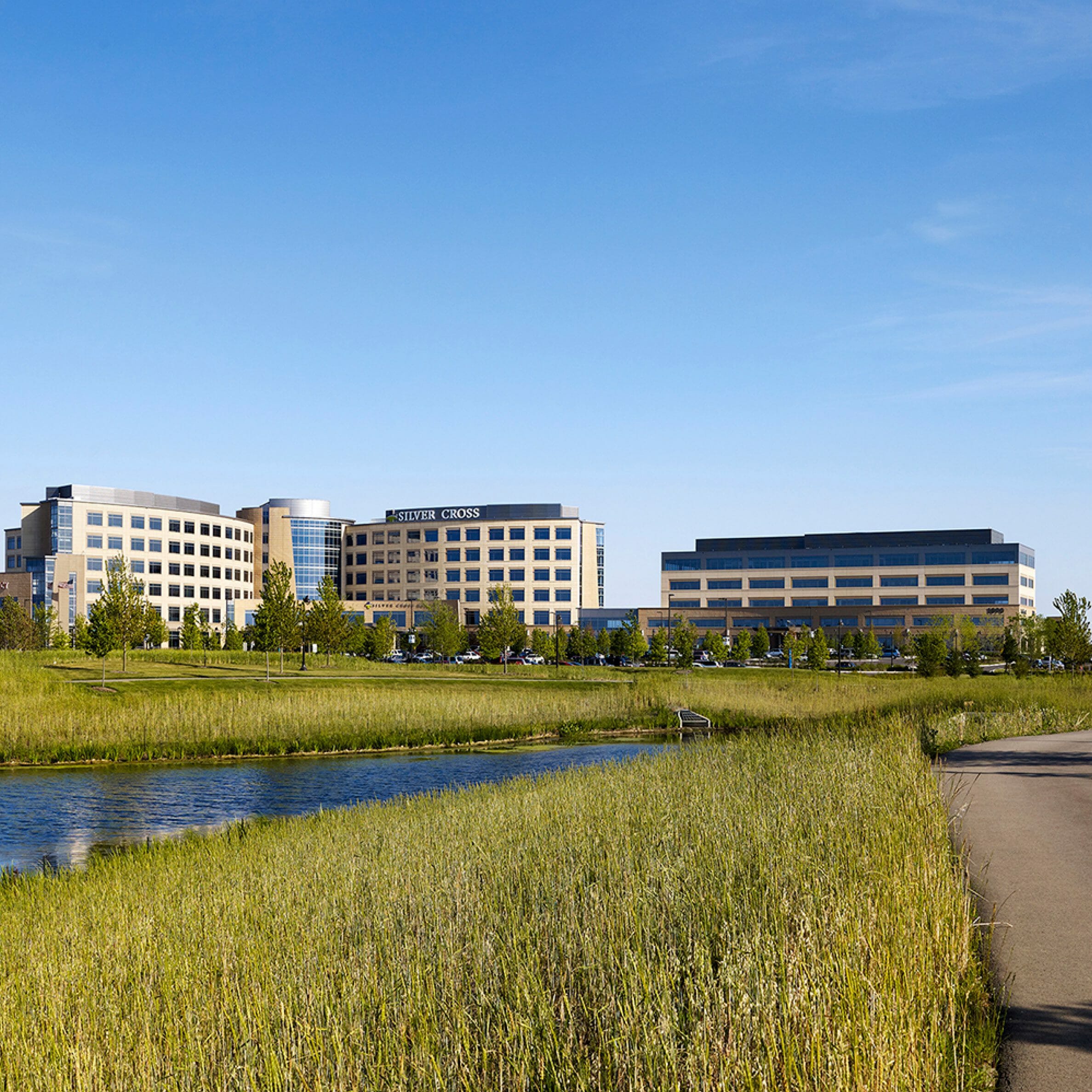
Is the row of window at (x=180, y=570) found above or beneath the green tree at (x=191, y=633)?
above

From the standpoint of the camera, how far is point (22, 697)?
108 ft

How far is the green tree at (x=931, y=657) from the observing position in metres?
75.6

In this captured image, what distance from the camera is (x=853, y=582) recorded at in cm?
13525

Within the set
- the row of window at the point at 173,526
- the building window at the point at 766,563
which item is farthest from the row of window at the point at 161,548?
the building window at the point at 766,563

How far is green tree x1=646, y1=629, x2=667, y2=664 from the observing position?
94750 millimetres

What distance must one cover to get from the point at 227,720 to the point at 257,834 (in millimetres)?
18281

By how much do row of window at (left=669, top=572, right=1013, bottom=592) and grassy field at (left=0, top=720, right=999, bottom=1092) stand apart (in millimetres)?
126351

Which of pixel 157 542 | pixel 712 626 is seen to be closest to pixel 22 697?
pixel 157 542

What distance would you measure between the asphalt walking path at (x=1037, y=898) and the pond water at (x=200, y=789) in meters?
10.0

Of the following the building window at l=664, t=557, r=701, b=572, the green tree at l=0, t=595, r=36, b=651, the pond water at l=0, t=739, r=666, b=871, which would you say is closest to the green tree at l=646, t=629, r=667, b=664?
the building window at l=664, t=557, r=701, b=572

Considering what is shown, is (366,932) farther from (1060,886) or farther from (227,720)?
(227,720)

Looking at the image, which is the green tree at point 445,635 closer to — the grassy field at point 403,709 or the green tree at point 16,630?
the green tree at point 16,630

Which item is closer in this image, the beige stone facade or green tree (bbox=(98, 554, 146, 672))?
green tree (bbox=(98, 554, 146, 672))

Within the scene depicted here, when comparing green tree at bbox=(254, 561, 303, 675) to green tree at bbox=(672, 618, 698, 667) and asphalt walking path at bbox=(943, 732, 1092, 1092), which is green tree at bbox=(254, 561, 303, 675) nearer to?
green tree at bbox=(672, 618, 698, 667)
